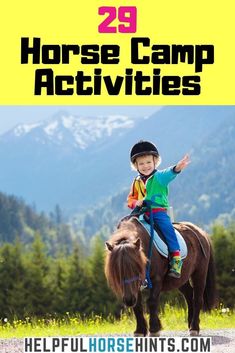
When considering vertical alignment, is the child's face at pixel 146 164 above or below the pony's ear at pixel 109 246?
above

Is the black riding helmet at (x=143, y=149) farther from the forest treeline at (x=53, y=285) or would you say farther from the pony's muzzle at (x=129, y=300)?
the forest treeline at (x=53, y=285)

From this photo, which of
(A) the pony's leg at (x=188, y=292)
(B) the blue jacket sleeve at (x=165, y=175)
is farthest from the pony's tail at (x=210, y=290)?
(B) the blue jacket sleeve at (x=165, y=175)

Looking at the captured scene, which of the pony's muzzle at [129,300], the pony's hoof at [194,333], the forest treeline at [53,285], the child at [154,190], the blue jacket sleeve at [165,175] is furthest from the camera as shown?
the forest treeline at [53,285]

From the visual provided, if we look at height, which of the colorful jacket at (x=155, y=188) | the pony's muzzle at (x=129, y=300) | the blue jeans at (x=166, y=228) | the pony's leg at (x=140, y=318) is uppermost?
the colorful jacket at (x=155, y=188)

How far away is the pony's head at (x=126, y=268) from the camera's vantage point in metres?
8.03

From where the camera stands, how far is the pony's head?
803 centimetres

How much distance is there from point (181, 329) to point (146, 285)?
127 inches

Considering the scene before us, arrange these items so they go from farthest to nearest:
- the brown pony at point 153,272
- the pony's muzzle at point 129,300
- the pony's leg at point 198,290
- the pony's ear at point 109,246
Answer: the pony's leg at point 198,290
the pony's ear at point 109,246
the brown pony at point 153,272
the pony's muzzle at point 129,300

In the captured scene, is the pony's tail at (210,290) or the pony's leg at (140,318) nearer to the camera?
the pony's leg at (140,318)

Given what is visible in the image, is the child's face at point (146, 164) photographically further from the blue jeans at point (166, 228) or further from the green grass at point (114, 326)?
the green grass at point (114, 326)

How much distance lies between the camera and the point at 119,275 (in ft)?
26.5

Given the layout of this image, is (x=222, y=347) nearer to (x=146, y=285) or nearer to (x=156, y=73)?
(x=146, y=285)

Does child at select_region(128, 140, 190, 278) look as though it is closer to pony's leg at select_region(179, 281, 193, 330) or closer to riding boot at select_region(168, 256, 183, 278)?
riding boot at select_region(168, 256, 183, 278)

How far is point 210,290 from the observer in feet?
36.0
